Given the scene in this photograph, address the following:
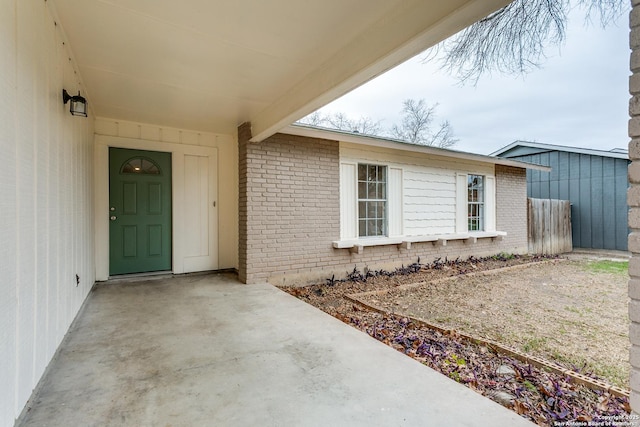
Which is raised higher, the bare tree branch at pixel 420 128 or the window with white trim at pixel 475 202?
the bare tree branch at pixel 420 128

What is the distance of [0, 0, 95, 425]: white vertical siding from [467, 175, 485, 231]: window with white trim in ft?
25.5

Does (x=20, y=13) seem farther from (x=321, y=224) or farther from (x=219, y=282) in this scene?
(x=321, y=224)

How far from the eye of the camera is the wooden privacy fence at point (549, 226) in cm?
903

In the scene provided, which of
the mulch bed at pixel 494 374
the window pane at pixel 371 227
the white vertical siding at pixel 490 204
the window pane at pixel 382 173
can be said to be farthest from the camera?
the white vertical siding at pixel 490 204

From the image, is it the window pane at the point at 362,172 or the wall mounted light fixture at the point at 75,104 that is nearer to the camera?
the wall mounted light fixture at the point at 75,104

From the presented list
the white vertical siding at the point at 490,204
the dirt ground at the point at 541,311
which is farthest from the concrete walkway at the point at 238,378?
the white vertical siding at the point at 490,204

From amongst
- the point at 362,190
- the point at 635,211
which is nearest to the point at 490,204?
the point at 362,190

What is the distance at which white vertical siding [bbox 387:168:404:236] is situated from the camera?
6352 mm

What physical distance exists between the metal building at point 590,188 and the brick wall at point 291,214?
8.36 metres

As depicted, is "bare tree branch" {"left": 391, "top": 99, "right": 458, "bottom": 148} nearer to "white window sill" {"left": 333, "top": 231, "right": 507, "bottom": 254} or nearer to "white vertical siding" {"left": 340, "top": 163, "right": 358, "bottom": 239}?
"white window sill" {"left": 333, "top": 231, "right": 507, "bottom": 254}

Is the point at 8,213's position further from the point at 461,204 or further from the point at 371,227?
the point at 461,204

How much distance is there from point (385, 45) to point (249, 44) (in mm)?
1201

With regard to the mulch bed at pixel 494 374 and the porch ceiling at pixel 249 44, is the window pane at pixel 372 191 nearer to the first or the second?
the mulch bed at pixel 494 374

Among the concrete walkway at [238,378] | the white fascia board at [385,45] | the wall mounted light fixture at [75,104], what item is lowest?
the concrete walkway at [238,378]
